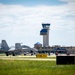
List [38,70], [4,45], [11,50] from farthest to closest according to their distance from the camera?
1. [4,45]
2. [11,50]
3. [38,70]

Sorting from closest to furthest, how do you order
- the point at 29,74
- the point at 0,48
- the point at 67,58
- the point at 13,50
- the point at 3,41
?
the point at 29,74 → the point at 67,58 → the point at 13,50 → the point at 0,48 → the point at 3,41

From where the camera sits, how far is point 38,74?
28.5 metres

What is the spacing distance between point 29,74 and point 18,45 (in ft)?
388

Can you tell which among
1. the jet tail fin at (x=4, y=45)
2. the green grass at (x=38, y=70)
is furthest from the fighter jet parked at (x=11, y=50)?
the green grass at (x=38, y=70)

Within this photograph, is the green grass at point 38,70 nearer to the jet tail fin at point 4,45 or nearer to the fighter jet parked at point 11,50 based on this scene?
the fighter jet parked at point 11,50

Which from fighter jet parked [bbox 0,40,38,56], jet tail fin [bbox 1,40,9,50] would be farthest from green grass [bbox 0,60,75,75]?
jet tail fin [bbox 1,40,9,50]

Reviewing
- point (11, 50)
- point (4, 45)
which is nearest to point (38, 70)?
point (11, 50)

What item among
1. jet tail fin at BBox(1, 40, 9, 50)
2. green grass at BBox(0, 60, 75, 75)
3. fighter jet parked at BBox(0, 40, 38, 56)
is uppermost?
jet tail fin at BBox(1, 40, 9, 50)

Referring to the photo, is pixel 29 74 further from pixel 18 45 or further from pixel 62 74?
pixel 18 45

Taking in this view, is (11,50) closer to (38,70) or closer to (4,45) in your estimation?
(4,45)

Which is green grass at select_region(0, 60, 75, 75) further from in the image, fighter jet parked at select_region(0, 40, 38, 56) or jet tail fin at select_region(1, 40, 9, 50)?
jet tail fin at select_region(1, 40, 9, 50)

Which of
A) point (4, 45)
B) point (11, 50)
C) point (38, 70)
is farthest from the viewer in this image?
point (4, 45)

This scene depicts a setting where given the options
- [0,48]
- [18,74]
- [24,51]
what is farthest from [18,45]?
[18,74]

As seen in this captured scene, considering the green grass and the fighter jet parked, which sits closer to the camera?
the green grass
